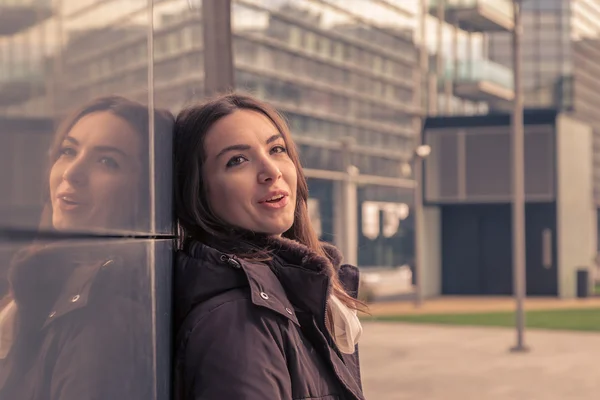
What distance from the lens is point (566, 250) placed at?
3325 cm

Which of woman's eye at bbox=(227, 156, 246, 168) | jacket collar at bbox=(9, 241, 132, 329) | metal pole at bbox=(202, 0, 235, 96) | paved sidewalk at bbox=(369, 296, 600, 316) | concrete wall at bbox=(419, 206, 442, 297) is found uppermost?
metal pole at bbox=(202, 0, 235, 96)

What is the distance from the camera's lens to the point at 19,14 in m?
1.22

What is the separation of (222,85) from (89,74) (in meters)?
4.12

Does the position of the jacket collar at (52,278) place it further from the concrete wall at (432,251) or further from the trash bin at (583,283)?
the trash bin at (583,283)

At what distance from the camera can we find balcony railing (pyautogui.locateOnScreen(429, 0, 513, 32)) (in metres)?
40.7

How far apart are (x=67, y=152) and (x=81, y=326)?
235 millimetres

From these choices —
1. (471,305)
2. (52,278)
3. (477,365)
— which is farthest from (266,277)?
(471,305)

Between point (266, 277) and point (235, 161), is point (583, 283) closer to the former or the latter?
point (235, 161)

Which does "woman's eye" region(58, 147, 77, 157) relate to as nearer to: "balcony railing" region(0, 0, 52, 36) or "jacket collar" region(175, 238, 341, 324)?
"balcony railing" region(0, 0, 52, 36)

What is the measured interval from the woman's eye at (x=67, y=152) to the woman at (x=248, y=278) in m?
0.50

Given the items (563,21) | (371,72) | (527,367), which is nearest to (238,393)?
(527,367)

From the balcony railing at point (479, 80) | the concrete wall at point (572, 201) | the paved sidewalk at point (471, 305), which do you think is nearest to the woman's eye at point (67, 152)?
the paved sidewalk at point (471, 305)

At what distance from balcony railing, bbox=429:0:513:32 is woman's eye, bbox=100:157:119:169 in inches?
1569

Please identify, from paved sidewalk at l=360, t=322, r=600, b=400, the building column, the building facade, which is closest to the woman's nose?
paved sidewalk at l=360, t=322, r=600, b=400
